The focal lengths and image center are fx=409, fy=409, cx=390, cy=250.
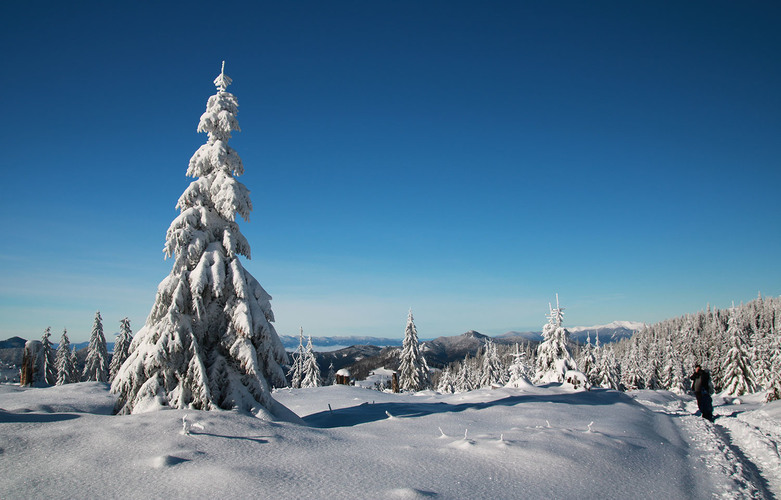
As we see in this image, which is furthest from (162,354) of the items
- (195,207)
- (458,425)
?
(458,425)

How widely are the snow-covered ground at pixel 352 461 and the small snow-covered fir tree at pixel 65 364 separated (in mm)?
50634

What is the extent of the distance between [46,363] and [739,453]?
61.3 m

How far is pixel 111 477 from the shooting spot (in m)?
4.81

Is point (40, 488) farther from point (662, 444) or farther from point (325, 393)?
point (325, 393)

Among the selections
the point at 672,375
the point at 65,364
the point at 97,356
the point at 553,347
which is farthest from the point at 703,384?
the point at 65,364

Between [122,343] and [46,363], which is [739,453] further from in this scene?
[46,363]

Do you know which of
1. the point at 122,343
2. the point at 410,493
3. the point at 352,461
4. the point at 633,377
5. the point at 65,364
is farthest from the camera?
the point at 633,377

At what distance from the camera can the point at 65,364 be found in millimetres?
46812

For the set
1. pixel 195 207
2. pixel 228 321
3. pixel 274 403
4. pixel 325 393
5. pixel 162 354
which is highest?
pixel 195 207

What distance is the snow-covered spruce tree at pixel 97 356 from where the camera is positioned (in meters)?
46.0

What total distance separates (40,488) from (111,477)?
2.11 feet

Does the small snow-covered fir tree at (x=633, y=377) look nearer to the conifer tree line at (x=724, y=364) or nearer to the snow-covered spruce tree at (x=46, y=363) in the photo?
the conifer tree line at (x=724, y=364)

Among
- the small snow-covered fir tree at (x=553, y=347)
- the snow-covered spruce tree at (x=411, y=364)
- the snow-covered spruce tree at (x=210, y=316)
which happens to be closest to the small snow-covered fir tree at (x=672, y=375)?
the small snow-covered fir tree at (x=553, y=347)

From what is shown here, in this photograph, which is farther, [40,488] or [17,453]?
[17,453]
